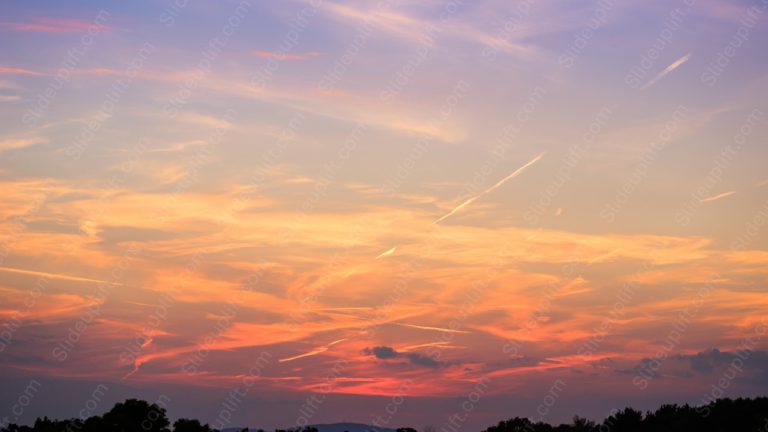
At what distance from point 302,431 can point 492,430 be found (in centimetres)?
4114

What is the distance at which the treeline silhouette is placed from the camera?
4136 inches

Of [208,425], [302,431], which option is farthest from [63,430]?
[302,431]

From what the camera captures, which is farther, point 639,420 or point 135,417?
point 639,420

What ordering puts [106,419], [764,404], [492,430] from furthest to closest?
[492,430]
[106,419]
[764,404]

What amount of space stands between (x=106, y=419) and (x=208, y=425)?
14.5 metres

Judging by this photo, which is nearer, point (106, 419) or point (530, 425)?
point (106, 419)

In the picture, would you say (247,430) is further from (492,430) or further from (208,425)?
(492,430)

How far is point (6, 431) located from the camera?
12862 centimetres

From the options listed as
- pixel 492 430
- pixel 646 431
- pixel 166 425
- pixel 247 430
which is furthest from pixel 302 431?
pixel 646 431

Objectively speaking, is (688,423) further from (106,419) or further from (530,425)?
(106,419)

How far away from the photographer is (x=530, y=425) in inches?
6216

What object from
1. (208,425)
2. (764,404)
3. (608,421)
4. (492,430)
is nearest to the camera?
(764,404)

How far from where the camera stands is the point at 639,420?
13312 centimetres

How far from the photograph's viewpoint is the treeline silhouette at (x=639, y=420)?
105 m
